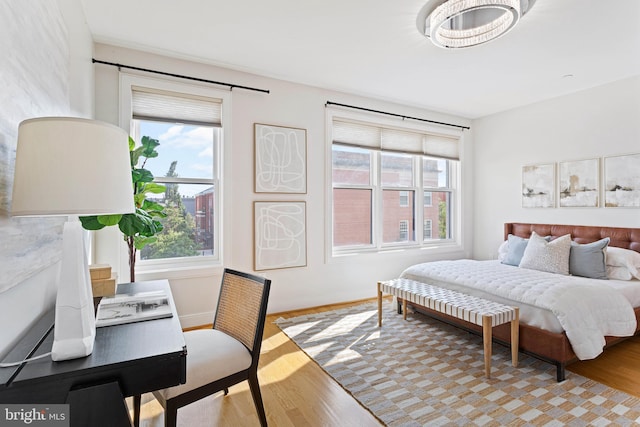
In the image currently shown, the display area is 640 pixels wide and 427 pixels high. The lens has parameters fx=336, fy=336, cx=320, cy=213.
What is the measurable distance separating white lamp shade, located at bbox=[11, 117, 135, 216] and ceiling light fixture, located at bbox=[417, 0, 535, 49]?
2339 millimetres

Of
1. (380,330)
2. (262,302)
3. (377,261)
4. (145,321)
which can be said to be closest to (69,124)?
(145,321)

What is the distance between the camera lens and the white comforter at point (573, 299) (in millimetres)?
2430

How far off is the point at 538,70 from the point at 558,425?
3.33 meters

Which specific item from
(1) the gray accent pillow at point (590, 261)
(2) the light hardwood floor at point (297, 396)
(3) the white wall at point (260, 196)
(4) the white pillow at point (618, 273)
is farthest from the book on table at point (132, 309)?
(4) the white pillow at point (618, 273)

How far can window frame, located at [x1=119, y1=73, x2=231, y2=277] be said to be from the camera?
3.08m

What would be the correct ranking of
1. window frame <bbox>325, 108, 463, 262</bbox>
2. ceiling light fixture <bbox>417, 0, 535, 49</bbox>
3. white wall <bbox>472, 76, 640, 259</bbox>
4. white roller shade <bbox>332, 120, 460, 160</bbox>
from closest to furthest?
ceiling light fixture <bbox>417, 0, 535, 49</bbox> → white wall <bbox>472, 76, 640, 259</bbox> → window frame <bbox>325, 108, 463, 262</bbox> → white roller shade <bbox>332, 120, 460, 160</bbox>

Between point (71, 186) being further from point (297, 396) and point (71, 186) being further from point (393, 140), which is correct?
point (393, 140)

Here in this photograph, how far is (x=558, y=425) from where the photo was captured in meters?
1.89

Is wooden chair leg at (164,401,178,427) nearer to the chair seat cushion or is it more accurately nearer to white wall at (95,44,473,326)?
the chair seat cushion

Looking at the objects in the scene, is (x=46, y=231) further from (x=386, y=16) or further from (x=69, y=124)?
(x=386, y=16)

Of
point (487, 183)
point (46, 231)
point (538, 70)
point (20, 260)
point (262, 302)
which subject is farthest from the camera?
point (487, 183)

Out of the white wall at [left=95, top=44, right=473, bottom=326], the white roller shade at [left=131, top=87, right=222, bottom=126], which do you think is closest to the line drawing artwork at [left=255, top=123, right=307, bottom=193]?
the white wall at [left=95, top=44, right=473, bottom=326]

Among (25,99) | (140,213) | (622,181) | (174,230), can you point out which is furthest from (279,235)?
(622,181)

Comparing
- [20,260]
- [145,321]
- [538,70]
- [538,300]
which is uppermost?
[538,70]
